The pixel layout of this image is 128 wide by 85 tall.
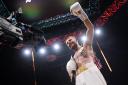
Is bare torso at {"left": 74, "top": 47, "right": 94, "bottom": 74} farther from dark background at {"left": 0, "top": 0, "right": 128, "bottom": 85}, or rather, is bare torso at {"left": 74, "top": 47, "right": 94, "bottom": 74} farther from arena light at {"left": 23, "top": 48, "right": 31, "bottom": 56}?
arena light at {"left": 23, "top": 48, "right": 31, "bottom": 56}

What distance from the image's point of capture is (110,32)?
7.01 metres

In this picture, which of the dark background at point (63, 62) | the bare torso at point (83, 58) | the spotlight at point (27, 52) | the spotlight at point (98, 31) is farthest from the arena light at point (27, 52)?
the bare torso at point (83, 58)

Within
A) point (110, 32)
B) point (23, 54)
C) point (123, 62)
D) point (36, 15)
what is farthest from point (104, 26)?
point (23, 54)

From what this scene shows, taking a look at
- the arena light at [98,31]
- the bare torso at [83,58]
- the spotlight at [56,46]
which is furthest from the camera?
the spotlight at [56,46]

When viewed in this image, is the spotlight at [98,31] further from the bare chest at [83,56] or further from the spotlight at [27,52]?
the bare chest at [83,56]

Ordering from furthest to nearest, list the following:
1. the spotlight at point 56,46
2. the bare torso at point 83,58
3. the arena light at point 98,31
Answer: the spotlight at point 56,46 → the arena light at point 98,31 → the bare torso at point 83,58

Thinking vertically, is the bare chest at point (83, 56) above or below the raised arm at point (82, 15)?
below

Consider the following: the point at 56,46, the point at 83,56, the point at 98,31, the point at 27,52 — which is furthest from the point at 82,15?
the point at 27,52

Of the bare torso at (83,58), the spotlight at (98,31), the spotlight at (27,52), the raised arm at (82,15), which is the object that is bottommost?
the bare torso at (83,58)

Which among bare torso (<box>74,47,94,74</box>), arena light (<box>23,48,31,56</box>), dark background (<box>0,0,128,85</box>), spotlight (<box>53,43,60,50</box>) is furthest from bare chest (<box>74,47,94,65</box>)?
arena light (<box>23,48,31,56</box>)

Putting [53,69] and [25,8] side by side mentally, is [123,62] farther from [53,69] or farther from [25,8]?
[25,8]

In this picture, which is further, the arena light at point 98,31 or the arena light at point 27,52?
the arena light at point 27,52

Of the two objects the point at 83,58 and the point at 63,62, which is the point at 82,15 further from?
the point at 63,62

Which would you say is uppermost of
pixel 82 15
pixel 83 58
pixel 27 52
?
pixel 27 52
